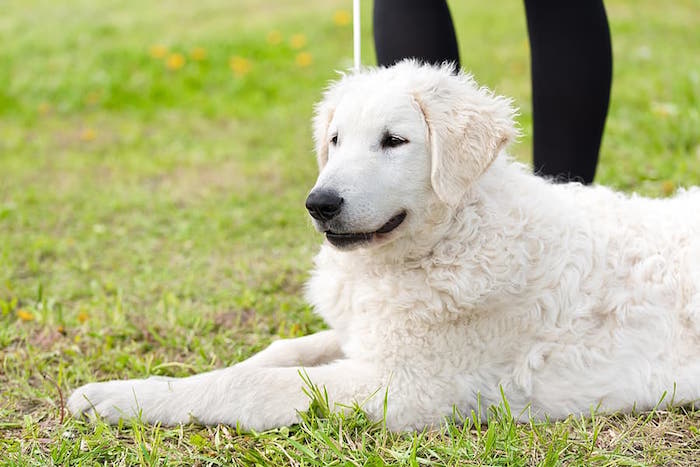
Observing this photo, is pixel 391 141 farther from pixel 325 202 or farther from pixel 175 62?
pixel 175 62

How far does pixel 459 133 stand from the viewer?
100 inches

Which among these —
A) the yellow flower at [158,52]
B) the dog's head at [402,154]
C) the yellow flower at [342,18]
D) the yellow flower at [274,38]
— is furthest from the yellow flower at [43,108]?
the dog's head at [402,154]

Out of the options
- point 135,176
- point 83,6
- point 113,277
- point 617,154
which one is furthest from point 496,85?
point 83,6

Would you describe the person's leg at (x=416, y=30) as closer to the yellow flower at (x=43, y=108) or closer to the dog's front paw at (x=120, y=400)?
the dog's front paw at (x=120, y=400)

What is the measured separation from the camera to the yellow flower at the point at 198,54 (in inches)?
314

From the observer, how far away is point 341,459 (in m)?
2.26

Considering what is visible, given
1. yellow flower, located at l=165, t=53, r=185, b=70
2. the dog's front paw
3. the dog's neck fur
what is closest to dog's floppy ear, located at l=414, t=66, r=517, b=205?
the dog's neck fur

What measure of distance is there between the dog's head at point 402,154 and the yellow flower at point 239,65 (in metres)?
5.28

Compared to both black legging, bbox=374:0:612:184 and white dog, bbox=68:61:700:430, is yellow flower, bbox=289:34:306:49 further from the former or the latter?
white dog, bbox=68:61:700:430

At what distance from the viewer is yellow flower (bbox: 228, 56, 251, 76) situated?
7727mm

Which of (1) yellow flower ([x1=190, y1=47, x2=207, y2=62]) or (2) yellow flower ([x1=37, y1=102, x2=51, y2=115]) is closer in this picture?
(2) yellow flower ([x1=37, y1=102, x2=51, y2=115])

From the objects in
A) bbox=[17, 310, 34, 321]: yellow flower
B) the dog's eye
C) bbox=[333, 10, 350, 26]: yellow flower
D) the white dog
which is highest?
bbox=[333, 10, 350, 26]: yellow flower

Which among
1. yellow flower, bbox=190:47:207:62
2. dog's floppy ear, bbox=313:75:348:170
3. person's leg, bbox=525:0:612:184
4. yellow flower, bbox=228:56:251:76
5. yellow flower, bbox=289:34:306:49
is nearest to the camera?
dog's floppy ear, bbox=313:75:348:170

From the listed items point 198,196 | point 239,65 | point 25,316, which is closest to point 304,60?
point 239,65
